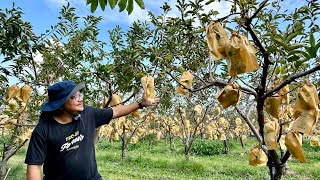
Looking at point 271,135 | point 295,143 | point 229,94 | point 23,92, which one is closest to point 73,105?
point 229,94

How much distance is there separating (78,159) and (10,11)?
67.0 inches

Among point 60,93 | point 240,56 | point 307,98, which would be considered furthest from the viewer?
point 60,93

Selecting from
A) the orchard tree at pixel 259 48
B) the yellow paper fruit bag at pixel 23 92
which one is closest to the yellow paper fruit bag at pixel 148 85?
A: the orchard tree at pixel 259 48

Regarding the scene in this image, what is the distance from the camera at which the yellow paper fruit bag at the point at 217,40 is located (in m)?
1.62

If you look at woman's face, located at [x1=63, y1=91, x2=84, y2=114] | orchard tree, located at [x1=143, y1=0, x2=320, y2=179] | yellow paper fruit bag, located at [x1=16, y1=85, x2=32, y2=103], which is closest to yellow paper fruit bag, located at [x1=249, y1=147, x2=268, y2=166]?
orchard tree, located at [x1=143, y1=0, x2=320, y2=179]

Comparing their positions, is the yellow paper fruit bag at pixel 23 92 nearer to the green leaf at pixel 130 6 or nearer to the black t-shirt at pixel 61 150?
the black t-shirt at pixel 61 150

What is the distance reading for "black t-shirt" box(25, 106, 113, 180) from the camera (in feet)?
6.84

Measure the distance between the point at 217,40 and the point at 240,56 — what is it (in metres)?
0.14

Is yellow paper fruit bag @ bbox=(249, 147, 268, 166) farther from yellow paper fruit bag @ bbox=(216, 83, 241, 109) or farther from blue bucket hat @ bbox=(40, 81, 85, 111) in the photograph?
blue bucket hat @ bbox=(40, 81, 85, 111)

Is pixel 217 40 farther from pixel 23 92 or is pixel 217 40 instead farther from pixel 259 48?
pixel 23 92

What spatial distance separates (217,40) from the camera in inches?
64.5

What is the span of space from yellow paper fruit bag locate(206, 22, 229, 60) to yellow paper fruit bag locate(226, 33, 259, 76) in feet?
0.10

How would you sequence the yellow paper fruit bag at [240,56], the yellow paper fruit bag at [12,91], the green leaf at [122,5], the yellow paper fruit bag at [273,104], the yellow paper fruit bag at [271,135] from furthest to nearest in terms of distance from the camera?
the yellow paper fruit bag at [12,91] → the yellow paper fruit bag at [273,104] → the yellow paper fruit bag at [271,135] → the yellow paper fruit bag at [240,56] → the green leaf at [122,5]

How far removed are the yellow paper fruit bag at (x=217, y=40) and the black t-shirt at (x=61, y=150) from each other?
3.83 ft
